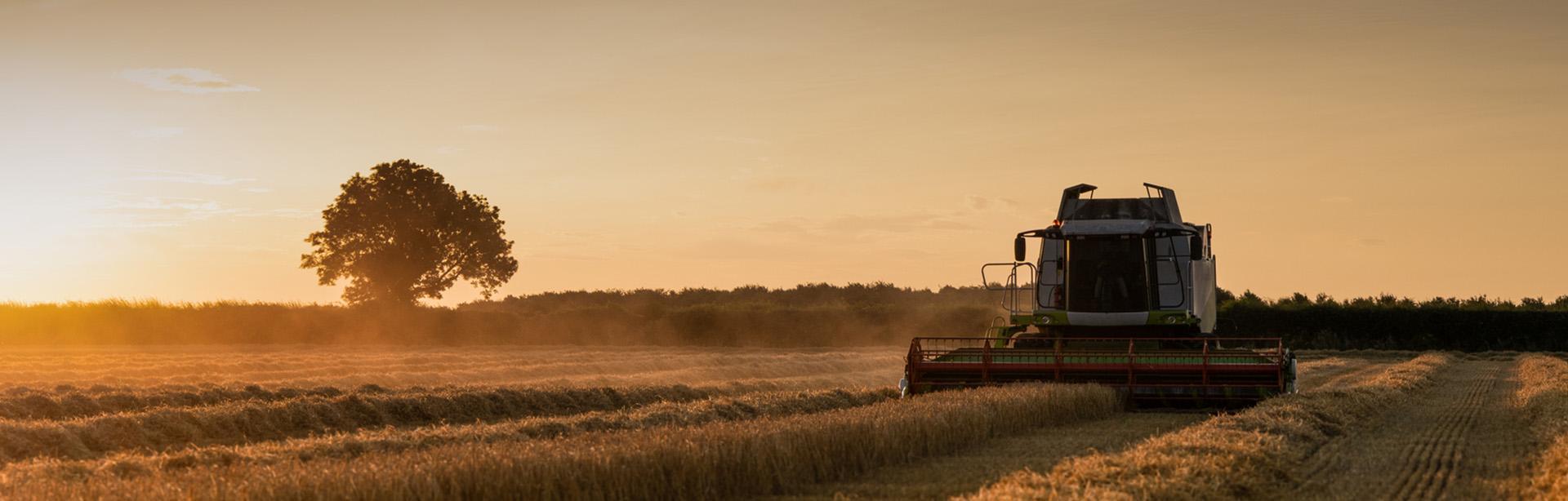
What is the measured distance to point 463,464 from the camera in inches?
356

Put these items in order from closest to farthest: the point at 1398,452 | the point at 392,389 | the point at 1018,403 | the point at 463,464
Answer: the point at 463,464 < the point at 1398,452 < the point at 1018,403 < the point at 392,389

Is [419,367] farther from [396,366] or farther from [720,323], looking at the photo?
[720,323]

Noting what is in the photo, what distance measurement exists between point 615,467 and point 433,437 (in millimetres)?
4468

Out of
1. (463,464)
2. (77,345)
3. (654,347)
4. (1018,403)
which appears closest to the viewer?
(463,464)

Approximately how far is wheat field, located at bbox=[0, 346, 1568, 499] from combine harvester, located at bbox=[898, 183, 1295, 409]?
782mm

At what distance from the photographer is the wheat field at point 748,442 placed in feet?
30.6

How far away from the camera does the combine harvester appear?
1822 centimetres

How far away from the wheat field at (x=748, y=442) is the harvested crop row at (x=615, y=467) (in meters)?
0.02

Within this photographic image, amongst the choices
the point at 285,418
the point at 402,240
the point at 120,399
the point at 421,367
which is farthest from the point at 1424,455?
the point at 402,240

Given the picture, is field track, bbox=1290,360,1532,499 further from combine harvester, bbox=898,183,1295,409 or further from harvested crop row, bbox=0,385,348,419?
harvested crop row, bbox=0,385,348,419

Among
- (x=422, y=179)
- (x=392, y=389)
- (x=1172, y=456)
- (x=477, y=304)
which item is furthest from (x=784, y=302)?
(x=1172, y=456)

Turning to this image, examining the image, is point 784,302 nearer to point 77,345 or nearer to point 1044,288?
point 77,345

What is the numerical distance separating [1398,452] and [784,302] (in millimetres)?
51342

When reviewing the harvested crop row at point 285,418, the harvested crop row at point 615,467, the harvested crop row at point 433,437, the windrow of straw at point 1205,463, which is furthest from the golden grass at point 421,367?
the windrow of straw at point 1205,463
